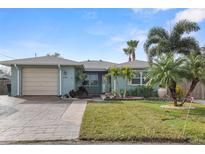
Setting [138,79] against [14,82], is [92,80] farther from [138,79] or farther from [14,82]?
[14,82]

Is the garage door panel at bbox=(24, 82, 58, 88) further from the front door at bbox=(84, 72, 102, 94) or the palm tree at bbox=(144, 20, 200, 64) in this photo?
the palm tree at bbox=(144, 20, 200, 64)

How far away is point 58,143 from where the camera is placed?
276 inches

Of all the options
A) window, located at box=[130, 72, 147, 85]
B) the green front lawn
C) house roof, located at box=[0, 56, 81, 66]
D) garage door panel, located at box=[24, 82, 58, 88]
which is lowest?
the green front lawn

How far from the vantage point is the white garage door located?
911 inches

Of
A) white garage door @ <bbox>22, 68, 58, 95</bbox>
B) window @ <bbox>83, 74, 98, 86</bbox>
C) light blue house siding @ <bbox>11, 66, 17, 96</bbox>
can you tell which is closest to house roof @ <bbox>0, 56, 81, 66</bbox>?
white garage door @ <bbox>22, 68, 58, 95</bbox>

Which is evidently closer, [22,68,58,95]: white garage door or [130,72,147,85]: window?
[22,68,58,95]: white garage door

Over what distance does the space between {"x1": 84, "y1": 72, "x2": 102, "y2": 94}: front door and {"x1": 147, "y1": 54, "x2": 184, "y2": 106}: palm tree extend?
14099 millimetres

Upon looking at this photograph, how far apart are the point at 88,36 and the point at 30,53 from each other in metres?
13.5

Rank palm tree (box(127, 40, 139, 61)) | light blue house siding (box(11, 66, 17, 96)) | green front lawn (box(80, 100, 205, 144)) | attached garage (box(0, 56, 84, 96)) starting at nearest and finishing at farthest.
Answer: green front lawn (box(80, 100, 205, 144)) < light blue house siding (box(11, 66, 17, 96)) < attached garage (box(0, 56, 84, 96)) < palm tree (box(127, 40, 139, 61))

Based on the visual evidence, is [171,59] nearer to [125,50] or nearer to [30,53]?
[30,53]

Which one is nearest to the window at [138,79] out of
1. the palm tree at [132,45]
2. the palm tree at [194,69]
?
the palm tree at [194,69]

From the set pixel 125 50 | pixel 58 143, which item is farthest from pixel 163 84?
pixel 125 50

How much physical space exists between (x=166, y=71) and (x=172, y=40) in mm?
9998
